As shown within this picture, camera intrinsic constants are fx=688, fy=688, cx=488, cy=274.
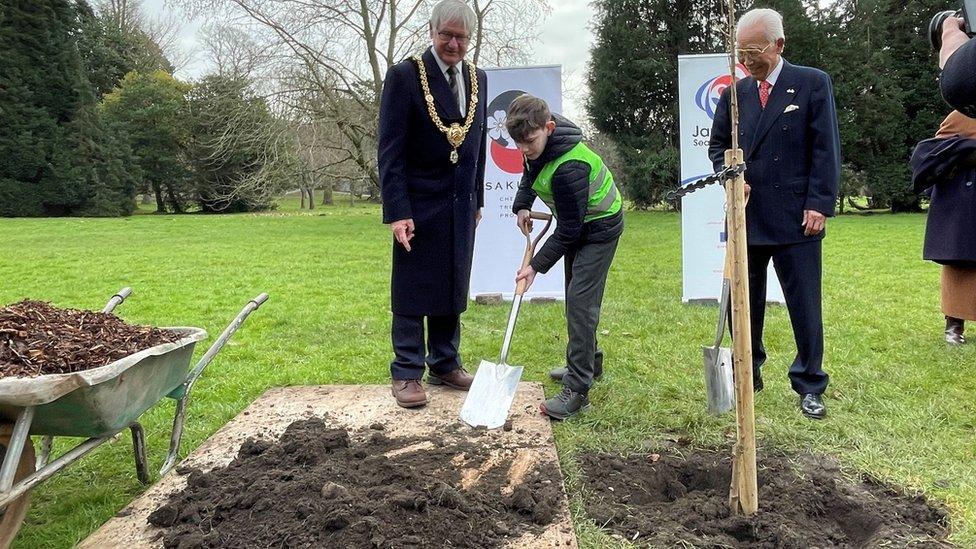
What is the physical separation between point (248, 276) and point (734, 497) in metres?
8.13

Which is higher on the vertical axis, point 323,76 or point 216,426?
point 323,76

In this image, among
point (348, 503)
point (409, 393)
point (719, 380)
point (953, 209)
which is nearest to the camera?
point (348, 503)

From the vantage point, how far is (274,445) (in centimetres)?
282

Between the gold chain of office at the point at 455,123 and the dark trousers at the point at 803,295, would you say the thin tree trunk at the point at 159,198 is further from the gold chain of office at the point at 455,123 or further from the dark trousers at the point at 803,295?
the dark trousers at the point at 803,295

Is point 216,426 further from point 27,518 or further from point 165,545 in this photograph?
point 165,545

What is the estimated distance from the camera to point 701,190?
6277 mm

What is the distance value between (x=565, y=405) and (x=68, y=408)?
2.10 m

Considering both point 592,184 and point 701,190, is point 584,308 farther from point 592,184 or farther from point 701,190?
point 701,190

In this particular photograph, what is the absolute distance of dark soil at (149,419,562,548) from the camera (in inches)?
83.4

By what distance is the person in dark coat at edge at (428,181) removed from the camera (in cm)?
342

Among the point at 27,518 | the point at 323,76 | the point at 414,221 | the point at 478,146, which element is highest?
the point at 323,76

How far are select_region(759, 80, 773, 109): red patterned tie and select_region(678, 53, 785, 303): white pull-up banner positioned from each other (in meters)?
2.63

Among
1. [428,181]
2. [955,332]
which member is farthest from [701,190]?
[428,181]

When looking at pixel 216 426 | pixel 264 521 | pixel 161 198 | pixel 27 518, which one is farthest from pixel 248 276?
pixel 161 198
